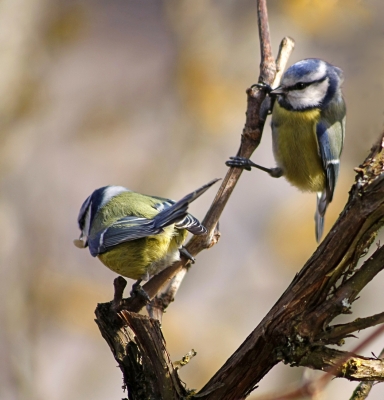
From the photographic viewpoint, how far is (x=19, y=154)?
2.61 meters

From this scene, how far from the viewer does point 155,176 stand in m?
2.79

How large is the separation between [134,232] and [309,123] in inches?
25.0

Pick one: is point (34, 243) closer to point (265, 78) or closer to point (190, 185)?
point (190, 185)

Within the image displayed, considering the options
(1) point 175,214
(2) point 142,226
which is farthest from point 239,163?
(2) point 142,226

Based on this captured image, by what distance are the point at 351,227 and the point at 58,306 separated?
206 centimetres

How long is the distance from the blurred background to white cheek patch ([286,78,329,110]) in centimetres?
49

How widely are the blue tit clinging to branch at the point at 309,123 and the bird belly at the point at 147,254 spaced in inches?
15.9

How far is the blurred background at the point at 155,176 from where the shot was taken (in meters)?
2.46

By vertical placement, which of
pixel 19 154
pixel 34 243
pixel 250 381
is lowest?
pixel 250 381

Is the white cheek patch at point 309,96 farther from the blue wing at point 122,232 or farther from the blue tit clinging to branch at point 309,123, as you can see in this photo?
the blue wing at point 122,232

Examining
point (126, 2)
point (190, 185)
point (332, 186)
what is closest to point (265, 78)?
point (332, 186)

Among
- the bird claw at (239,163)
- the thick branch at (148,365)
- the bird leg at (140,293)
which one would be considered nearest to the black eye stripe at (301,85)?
the bird claw at (239,163)

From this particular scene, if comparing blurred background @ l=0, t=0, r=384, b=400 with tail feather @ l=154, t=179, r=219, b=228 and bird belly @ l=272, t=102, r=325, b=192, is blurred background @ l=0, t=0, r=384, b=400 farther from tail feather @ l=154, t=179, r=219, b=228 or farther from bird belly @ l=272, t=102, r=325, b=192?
tail feather @ l=154, t=179, r=219, b=228

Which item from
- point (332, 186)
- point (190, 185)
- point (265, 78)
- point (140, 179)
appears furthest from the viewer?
point (140, 179)
